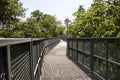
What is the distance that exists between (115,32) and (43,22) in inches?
1946

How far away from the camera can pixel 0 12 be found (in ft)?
75.6

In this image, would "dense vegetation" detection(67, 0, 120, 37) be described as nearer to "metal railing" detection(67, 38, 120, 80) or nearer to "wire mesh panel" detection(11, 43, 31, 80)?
"metal railing" detection(67, 38, 120, 80)

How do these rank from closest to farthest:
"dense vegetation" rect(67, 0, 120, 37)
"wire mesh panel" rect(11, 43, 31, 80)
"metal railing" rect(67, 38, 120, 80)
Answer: "wire mesh panel" rect(11, 43, 31, 80), "metal railing" rect(67, 38, 120, 80), "dense vegetation" rect(67, 0, 120, 37)

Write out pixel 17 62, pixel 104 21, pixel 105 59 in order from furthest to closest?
1. pixel 104 21
2. pixel 105 59
3. pixel 17 62

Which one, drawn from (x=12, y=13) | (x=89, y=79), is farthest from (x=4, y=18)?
(x=89, y=79)

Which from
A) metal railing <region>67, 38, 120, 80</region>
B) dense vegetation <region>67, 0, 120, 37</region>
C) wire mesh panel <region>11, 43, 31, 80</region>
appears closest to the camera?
wire mesh panel <region>11, 43, 31, 80</region>

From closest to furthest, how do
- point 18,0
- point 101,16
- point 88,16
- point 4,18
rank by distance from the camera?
point 101,16
point 88,16
point 4,18
point 18,0

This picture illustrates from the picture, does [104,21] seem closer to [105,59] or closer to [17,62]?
[105,59]

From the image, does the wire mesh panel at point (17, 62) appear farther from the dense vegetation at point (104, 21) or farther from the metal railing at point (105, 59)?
the dense vegetation at point (104, 21)

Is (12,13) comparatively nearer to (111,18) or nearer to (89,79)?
(111,18)

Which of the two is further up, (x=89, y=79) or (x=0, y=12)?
(x=0, y=12)

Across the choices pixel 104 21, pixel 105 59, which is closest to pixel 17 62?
pixel 105 59

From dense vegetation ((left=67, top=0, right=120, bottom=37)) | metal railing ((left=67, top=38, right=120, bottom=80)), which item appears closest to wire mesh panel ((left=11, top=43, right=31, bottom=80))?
metal railing ((left=67, top=38, right=120, bottom=80))

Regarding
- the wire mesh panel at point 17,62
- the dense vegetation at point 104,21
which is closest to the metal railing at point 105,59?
the dense vegetation at point 104,21
